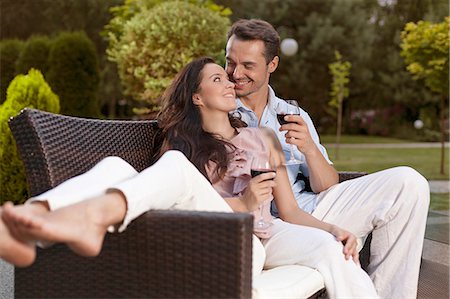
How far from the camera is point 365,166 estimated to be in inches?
456

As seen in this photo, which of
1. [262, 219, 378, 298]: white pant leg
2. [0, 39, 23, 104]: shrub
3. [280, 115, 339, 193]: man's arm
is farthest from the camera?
[0, 39, 23, 104]: shrub

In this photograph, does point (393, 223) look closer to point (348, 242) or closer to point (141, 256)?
point (348, 242)

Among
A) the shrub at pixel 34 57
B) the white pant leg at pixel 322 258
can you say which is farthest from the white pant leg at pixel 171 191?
the shrub at pixel 34 57

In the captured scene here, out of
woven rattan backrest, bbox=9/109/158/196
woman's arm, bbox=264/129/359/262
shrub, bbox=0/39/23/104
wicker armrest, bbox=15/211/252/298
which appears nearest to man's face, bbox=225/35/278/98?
woman's arm, bbox=264/129/359/262

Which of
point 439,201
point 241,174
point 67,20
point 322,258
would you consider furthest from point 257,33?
point 67,20

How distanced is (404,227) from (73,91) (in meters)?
6.01

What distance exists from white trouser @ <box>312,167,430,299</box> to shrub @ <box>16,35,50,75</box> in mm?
7742

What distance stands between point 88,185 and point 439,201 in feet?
19.7

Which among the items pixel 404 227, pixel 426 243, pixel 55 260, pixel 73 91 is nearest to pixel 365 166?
pixel 73 91

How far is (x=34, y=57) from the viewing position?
31.5 feet

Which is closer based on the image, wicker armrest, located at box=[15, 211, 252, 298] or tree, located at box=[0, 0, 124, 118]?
wicker armrest, located at box=[15, 211, 252, 298]

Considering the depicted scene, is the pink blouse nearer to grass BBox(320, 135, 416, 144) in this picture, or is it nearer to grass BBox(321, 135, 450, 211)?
grass BBox(321, 135, 450, 211)

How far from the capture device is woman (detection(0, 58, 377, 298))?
1.64 meters

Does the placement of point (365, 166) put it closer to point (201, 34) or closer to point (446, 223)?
point (201, 34)
